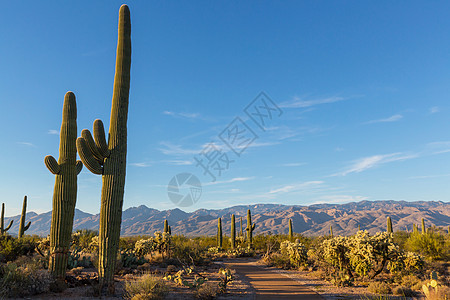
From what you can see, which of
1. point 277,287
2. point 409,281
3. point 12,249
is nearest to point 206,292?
point 277,287

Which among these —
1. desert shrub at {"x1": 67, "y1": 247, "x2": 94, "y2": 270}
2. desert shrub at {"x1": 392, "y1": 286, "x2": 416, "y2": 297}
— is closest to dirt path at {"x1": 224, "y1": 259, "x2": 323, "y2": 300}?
desert shrub at {"x1": 392, "y1": 286, "x2": 416, "y2": 297}

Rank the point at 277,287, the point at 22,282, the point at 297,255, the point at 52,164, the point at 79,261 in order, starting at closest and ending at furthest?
the point at 22,282
the point at 52,164
the point at 277,287
the point at 79,261
the point at 297,255

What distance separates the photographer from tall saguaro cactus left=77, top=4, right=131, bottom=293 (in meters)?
9.58

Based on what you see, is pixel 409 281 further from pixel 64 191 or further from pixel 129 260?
pixel 64 191

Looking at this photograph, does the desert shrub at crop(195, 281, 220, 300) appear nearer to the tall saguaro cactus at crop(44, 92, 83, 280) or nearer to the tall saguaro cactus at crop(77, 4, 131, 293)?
the tall saguaro cactus at crop(77, 4, 131, 293)

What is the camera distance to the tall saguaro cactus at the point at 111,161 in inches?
377

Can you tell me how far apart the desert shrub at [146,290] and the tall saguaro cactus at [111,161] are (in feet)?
2.31

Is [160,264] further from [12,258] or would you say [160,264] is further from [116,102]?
[116,102]

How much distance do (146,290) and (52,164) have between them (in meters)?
5.19

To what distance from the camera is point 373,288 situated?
1083 cm

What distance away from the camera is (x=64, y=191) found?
10.6m

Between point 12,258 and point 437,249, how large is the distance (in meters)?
22.8

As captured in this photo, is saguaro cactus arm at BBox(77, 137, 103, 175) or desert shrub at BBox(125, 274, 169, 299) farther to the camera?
saguaro cactus arm at BBox(77, 137, 103, 175)

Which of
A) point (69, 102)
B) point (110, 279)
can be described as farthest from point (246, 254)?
point (69, 102)
